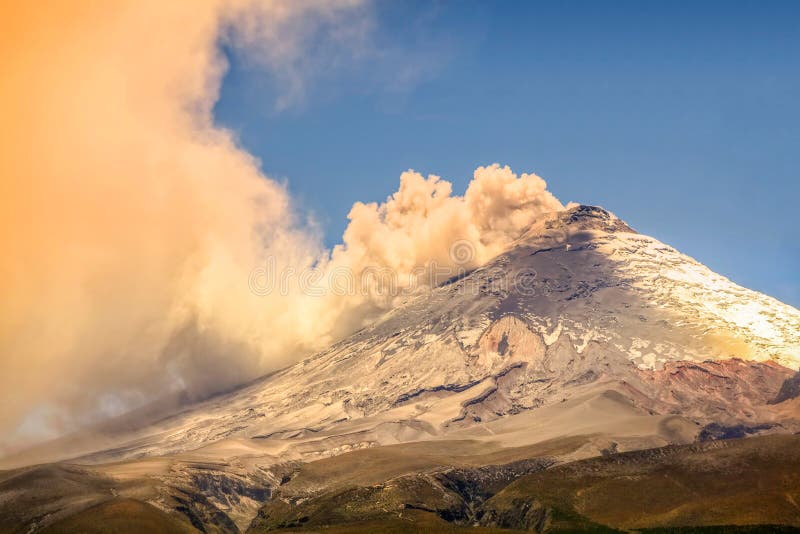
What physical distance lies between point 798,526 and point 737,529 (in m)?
13.3

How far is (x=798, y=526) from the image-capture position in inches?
7667

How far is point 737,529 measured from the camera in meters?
200
